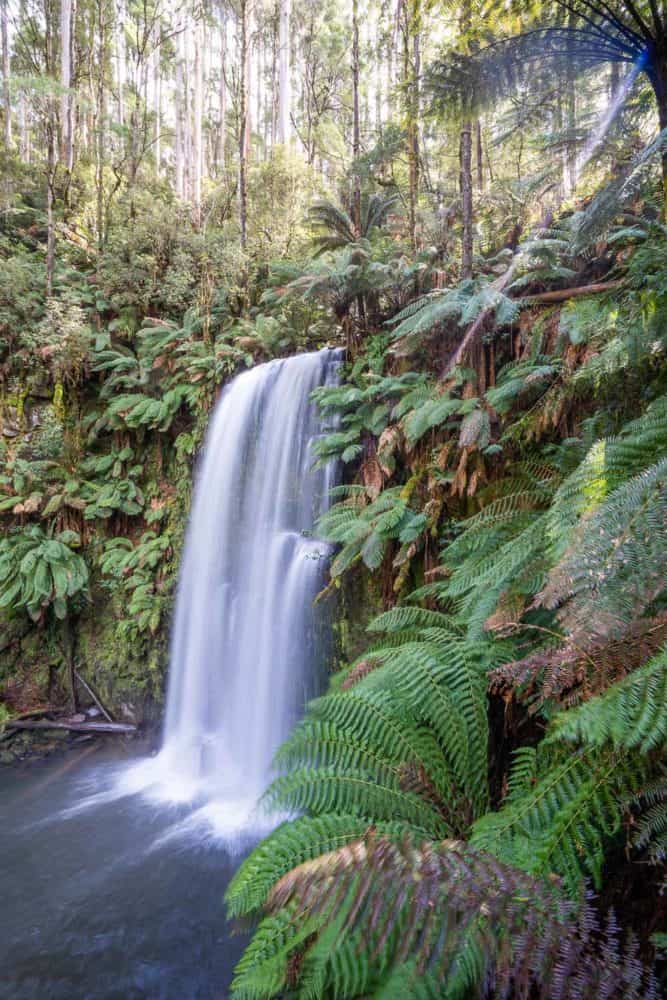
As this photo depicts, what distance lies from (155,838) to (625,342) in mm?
5959

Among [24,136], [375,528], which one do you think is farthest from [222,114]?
[375,528]

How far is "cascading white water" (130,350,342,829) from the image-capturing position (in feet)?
19.4

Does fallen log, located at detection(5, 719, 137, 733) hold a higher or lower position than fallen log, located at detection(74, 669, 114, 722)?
lower

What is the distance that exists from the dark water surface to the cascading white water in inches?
27.5

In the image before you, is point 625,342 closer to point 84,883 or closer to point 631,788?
point 631,788

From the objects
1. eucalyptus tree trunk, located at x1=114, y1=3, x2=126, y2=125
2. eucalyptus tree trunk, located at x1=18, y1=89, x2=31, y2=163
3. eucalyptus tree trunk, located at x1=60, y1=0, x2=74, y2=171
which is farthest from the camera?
eucalyptus tree trunk, located at x1=114, y1=3, x2=126, y2=125

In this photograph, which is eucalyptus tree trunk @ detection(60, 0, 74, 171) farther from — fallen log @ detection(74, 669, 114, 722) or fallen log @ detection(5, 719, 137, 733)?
fallen log @ detection(5, 719, 137, 733)

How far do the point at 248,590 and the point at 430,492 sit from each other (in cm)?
303

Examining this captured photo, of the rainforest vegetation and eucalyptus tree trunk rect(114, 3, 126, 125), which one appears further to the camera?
eucalyptus tree trunk rect(114, 3, 126, 125)

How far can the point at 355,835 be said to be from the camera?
2.07m

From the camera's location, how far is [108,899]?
4477mm

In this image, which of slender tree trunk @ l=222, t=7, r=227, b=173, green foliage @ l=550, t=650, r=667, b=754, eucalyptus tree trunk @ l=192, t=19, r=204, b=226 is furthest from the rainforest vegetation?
slender tree trunk @ l=222, t=7, r=227, b=173

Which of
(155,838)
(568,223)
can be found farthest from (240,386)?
(155,838)

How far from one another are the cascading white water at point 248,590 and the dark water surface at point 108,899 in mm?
699
